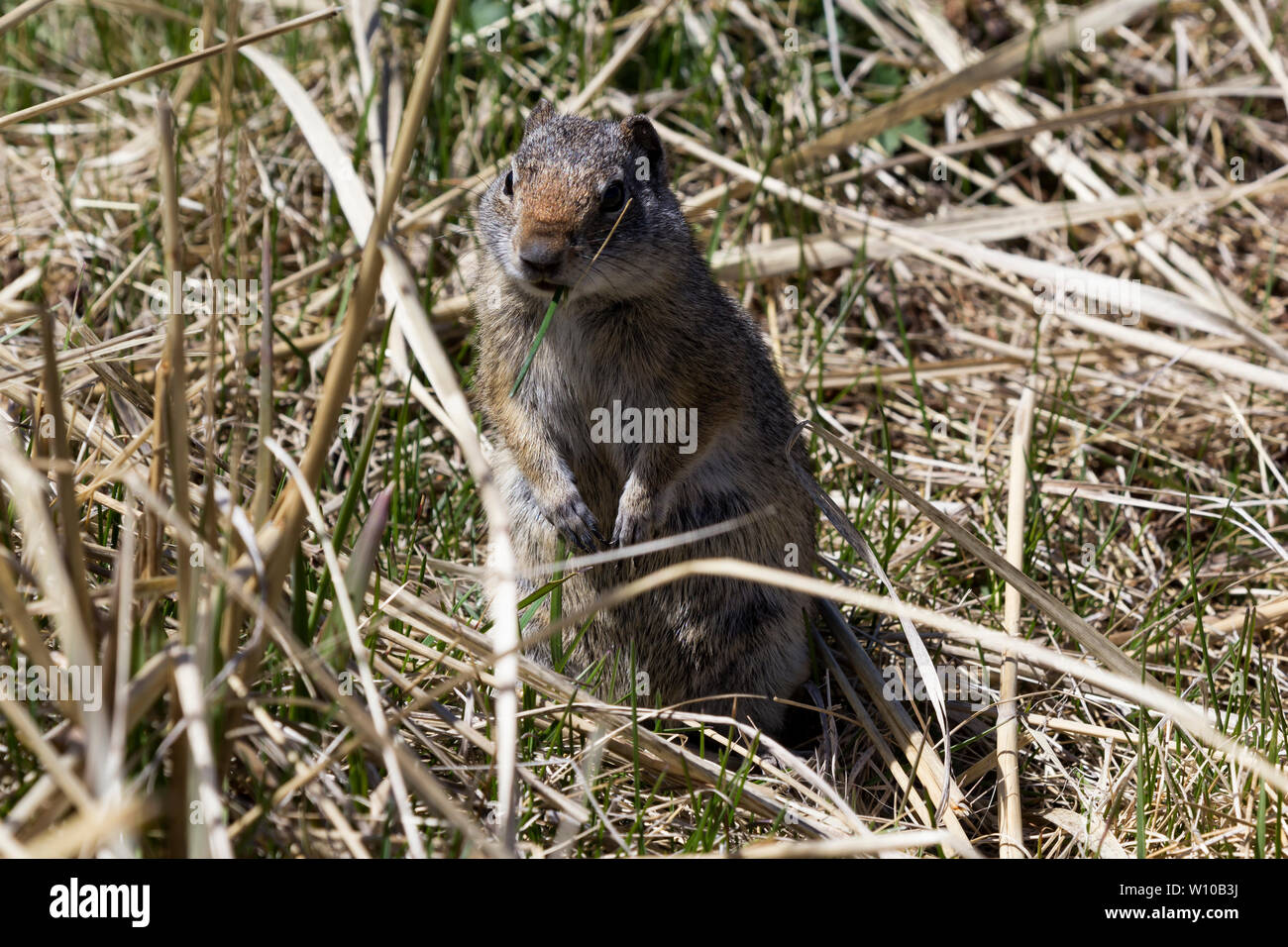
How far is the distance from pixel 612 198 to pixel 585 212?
19cm

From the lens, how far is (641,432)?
13.7 feet

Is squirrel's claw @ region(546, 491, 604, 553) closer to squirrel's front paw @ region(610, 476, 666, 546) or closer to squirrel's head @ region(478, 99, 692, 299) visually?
squirrel's front paw @ region(610, 476, 666, 546)

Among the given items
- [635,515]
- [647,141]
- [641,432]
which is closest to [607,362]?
[641,432]

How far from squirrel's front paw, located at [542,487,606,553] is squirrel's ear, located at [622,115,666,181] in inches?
44.3

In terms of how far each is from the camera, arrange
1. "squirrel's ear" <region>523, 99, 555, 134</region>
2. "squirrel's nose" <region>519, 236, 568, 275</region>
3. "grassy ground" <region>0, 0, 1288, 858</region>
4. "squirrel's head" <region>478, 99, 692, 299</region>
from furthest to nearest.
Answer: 1. "squirrel's ear" <region>523, 99, 555, 134</region>
2. "squirrel's head" <region>478, 99, 692, 299</region>
3. "squirrel's nose" <region>519, 236, 568, 275</region>
4. "grassy ground" <region>0, 0, 1288, 858</region>

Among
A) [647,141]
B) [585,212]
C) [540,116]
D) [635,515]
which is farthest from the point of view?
[540,116]

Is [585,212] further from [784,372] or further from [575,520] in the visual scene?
[784,372]

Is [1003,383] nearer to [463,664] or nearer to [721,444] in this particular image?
[721,444]

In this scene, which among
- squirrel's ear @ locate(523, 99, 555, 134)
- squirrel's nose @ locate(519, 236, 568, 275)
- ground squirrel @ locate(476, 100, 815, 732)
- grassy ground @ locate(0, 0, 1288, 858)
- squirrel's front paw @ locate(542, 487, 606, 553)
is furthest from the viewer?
squirrel's ear @ locate(523, 99, 555, 134)

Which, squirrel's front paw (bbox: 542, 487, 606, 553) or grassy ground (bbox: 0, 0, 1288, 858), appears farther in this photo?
squirrel's front paw (bbox: 542, 487, 606, 553)

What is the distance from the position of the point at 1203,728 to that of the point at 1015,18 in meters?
5.75

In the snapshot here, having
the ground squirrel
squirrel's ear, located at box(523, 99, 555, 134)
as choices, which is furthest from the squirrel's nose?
squirrel's ear, located at box(523, 99, 555, 134)

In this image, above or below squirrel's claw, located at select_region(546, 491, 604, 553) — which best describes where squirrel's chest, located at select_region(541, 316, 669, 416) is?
above

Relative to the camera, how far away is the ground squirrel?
4012 millimetres
